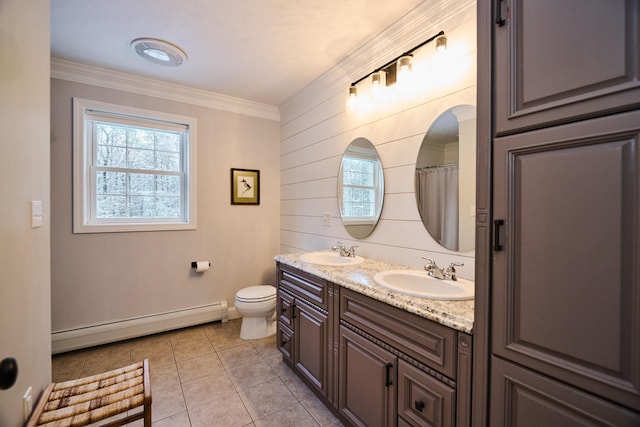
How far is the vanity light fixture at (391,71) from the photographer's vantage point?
1.67 metres

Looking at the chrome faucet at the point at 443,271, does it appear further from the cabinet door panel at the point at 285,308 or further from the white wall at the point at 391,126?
the cabinet door panel at the point at 285,308

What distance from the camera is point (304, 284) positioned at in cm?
195

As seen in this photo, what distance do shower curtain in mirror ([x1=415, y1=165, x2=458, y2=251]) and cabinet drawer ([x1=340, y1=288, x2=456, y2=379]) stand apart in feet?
1.97

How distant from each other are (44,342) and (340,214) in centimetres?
200

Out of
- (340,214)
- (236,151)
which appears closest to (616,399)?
(340,214)

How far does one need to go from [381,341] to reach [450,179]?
39.1 inches

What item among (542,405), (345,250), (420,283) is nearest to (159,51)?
(345,250)

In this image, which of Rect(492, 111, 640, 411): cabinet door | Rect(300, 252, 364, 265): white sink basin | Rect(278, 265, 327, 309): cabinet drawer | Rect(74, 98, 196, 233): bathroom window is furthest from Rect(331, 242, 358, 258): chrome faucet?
Rect(74, 98, 196, 233): bathroom window

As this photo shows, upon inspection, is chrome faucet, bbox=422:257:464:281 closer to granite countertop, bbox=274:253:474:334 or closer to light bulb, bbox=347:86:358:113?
granite countertop, bbox=274:253:474:334

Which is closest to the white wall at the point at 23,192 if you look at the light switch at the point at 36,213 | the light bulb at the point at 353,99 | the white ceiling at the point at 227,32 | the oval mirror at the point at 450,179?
the light switch at the point at 36,213

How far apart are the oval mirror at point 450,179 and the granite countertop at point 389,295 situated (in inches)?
15.8

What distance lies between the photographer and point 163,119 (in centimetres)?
282

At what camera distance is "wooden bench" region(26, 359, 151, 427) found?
3.81 ft

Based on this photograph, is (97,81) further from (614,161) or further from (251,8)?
(614,161)
